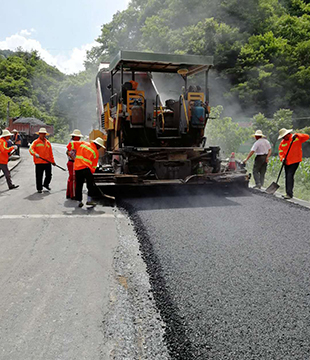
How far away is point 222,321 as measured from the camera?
2348 millimetres

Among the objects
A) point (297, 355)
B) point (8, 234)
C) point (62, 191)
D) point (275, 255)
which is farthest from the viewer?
point (62, 191)

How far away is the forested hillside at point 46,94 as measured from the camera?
42.1 metres

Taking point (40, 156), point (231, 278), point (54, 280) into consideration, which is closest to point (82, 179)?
point (40, 156)

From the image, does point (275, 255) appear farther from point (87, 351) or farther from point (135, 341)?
point (87, 351)

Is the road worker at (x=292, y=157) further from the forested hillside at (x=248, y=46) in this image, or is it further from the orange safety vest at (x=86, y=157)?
the forested hillside at (x=248, y=46)

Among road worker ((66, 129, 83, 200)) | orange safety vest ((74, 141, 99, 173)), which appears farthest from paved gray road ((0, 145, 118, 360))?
road worker ((66, 129, 83, 200))

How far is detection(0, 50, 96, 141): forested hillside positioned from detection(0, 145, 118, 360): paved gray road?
2201cm

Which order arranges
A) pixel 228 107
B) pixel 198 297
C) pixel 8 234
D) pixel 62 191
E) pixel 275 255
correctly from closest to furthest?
1. pixel 198 297
2. pixel 275 255
3. pixel 8 234
4. pixel 62 191
5. pixel 228 107

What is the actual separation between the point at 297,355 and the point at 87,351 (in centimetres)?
118

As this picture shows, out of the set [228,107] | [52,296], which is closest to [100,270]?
[52,296]

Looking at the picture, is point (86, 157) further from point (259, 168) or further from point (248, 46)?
point (248, 46)

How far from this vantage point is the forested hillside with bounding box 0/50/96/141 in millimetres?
42091

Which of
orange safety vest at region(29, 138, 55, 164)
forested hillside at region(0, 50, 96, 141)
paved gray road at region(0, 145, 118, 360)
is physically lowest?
paved gray road at region(0, 145, 118, 360)

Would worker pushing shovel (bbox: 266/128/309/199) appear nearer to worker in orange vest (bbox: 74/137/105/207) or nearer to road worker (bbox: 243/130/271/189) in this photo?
road worker (bbox: 243/130/271/189)
